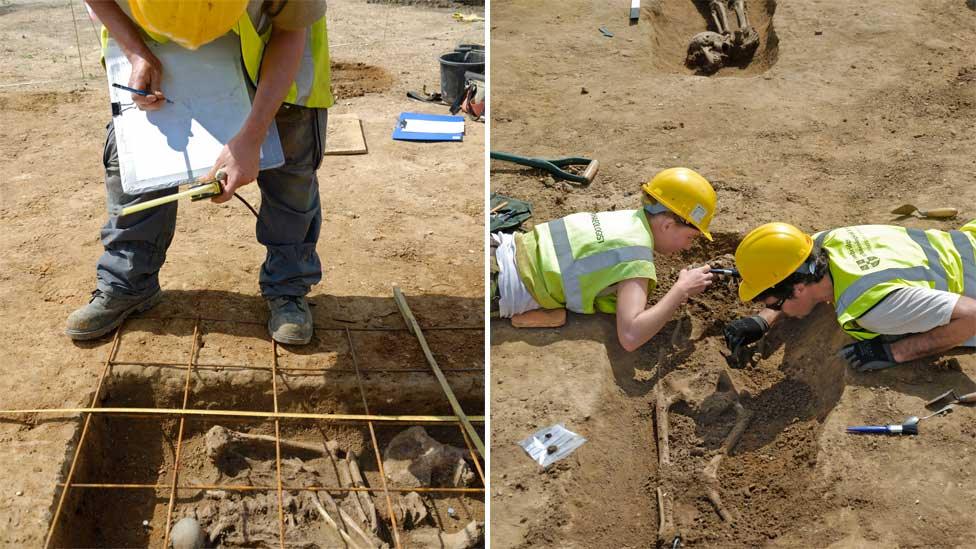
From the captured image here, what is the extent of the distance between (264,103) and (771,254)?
2475 millimetres

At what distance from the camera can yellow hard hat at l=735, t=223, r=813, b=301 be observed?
406 centimetres

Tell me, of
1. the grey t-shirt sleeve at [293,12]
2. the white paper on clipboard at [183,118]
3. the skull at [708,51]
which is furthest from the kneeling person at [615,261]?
the skull at [708,51]

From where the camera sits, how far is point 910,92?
696 centimetres

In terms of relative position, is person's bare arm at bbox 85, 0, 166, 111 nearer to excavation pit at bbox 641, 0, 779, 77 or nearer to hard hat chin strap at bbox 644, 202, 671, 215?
hard hat chin strap at bbox 644, 202, 671, 215

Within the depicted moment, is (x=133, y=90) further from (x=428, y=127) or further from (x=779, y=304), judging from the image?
(x=428, y=127)

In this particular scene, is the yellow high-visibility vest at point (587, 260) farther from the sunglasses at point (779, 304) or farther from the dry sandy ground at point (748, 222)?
the sunglasses at point (779, 304)

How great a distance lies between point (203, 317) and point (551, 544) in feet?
7.05

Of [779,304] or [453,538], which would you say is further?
[779,304]

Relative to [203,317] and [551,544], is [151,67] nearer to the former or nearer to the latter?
[203,317]

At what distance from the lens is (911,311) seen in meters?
3.68

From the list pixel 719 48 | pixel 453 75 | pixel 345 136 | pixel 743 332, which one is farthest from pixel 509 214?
pixel 719 48

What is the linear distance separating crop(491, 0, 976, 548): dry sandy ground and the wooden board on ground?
44.2 inches

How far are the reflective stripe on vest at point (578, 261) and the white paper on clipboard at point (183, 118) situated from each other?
1655mm

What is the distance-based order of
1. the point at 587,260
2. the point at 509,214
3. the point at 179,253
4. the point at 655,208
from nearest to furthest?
the point at 587,260 → the point at 655,208 → the point at 179,253 → the point at 509,214
